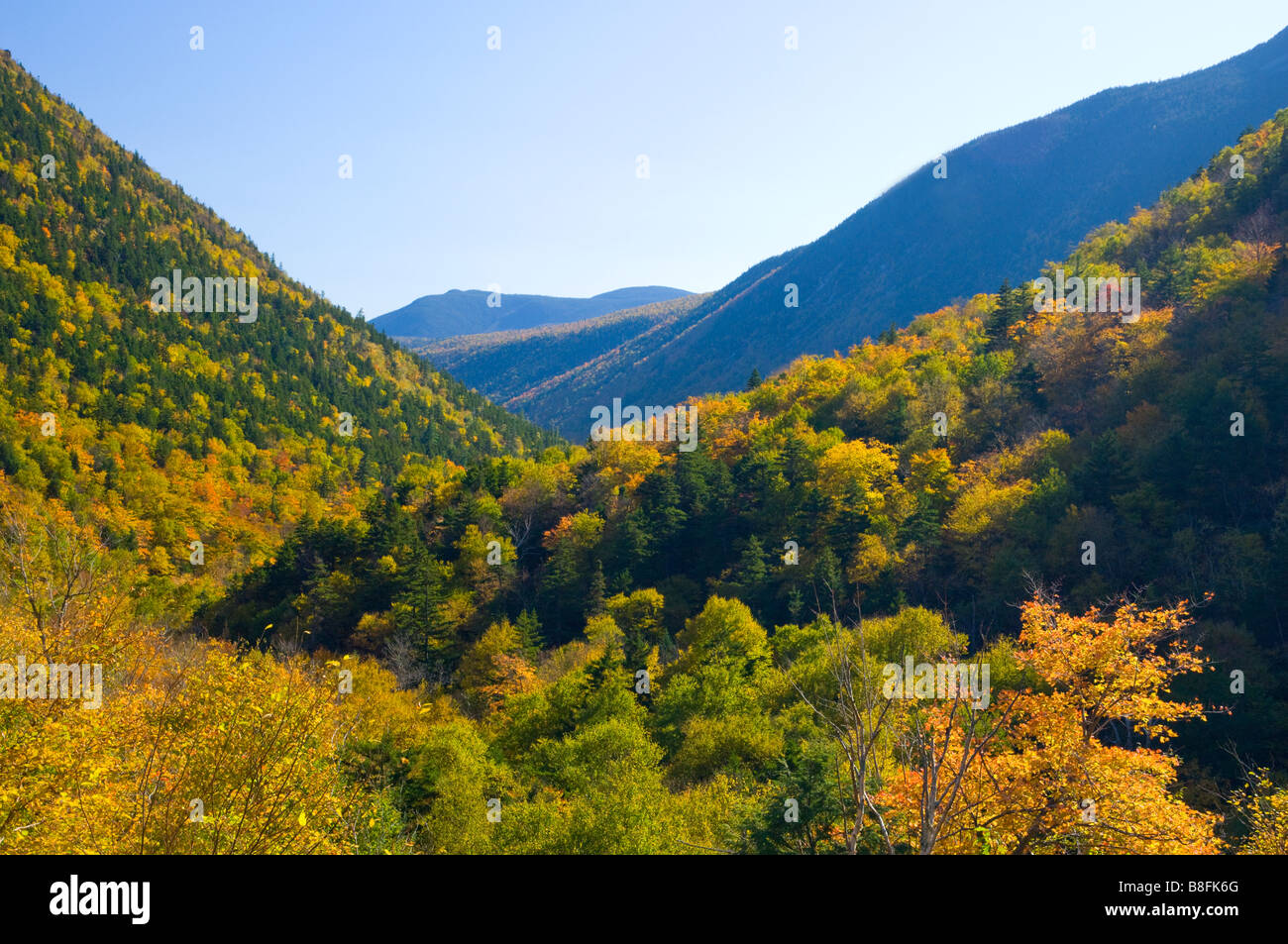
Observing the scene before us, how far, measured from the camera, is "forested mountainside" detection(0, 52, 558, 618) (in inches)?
4205

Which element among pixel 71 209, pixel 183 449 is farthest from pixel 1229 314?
pixel 71 209

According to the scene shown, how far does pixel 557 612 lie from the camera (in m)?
69.1

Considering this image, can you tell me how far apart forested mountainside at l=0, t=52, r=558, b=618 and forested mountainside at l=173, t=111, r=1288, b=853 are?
4073cm

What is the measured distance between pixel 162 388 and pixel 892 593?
13091 centimetres

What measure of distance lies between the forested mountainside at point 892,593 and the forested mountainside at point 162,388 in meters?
40.7

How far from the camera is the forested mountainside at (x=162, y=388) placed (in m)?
107
